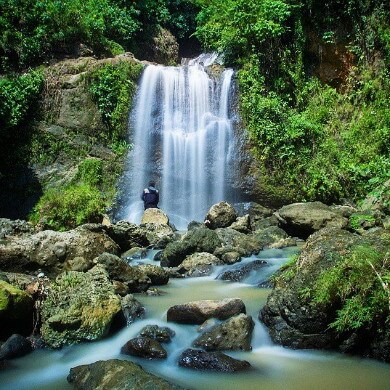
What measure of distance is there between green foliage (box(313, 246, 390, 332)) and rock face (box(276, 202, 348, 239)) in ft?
18.6

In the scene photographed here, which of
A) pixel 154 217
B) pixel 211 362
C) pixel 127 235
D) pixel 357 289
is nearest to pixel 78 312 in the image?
pixel 211 362

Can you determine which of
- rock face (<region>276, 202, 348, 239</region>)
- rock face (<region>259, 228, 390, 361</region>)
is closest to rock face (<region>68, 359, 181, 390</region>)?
rock face (<region>259, 228, 390, 361</region>)

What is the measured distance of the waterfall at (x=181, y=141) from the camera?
16.0 meters

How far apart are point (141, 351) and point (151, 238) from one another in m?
6.89

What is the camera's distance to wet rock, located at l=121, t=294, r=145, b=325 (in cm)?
592

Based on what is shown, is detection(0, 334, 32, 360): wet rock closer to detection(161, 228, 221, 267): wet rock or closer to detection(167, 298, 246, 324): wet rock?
detection(167, 298, 246, 324): wet rock

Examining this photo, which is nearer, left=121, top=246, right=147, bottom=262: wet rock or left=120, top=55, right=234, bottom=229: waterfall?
left=121, top=246, right=147, bottom=262: wet rock

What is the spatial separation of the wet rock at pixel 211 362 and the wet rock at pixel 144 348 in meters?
0.29

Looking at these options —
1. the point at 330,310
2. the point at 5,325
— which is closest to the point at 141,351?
the point at 5,325

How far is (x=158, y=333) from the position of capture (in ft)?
17.3

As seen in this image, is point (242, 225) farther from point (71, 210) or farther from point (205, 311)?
point (205, 311)

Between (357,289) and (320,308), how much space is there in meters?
0.47

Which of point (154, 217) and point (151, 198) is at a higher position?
point (151, 198)

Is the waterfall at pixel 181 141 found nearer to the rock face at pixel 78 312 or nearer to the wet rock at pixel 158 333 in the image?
the rock face at pixel 78 312
